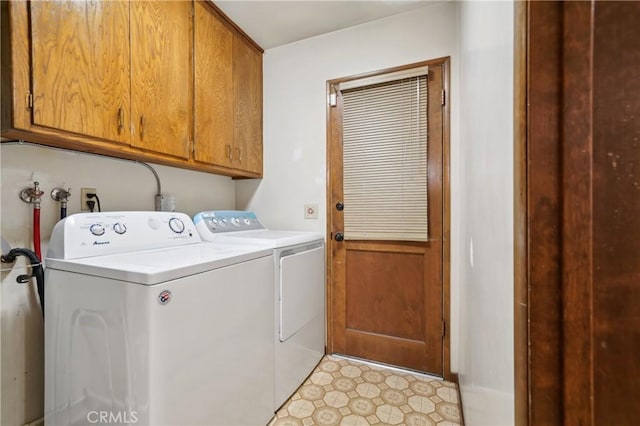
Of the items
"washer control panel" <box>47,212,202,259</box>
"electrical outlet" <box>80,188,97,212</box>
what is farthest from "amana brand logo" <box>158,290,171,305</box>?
"electrical outlet" <box>80,188,97,212</box>

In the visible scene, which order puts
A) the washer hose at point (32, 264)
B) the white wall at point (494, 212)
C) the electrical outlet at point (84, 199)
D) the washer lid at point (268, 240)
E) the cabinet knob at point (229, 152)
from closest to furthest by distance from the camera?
the white wall at point (494, 212) → the washer hose at point (32, 264) → the electrical outlet at point (84, 199) → the washer lid at point (268, 240) → the cabinet knob at point (229, 152)

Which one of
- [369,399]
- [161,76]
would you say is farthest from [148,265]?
[369,399]

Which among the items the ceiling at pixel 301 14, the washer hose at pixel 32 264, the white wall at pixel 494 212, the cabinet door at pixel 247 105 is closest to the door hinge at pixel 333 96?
the ceiling at pixel 301 14

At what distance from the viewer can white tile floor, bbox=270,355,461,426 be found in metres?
1.49

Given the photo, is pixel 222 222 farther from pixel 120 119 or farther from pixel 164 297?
pixel 164 297

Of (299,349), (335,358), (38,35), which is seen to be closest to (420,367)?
(335,358)

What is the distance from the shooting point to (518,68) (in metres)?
0.50

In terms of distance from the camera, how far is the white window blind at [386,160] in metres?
1.89

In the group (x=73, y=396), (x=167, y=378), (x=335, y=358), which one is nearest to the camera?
(x=167, y=378)

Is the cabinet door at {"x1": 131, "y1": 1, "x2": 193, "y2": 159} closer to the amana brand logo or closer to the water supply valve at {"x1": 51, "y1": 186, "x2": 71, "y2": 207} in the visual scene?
the water supply valve at {"x1": 51, "y1": 186, "x2": 71, "y2": 207}

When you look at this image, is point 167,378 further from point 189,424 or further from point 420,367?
point 420,367

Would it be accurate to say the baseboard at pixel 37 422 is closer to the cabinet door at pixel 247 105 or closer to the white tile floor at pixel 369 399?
the white tile floor at pixel 369 399

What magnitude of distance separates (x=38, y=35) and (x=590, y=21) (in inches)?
63.8

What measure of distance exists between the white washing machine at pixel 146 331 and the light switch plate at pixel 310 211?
85cm
